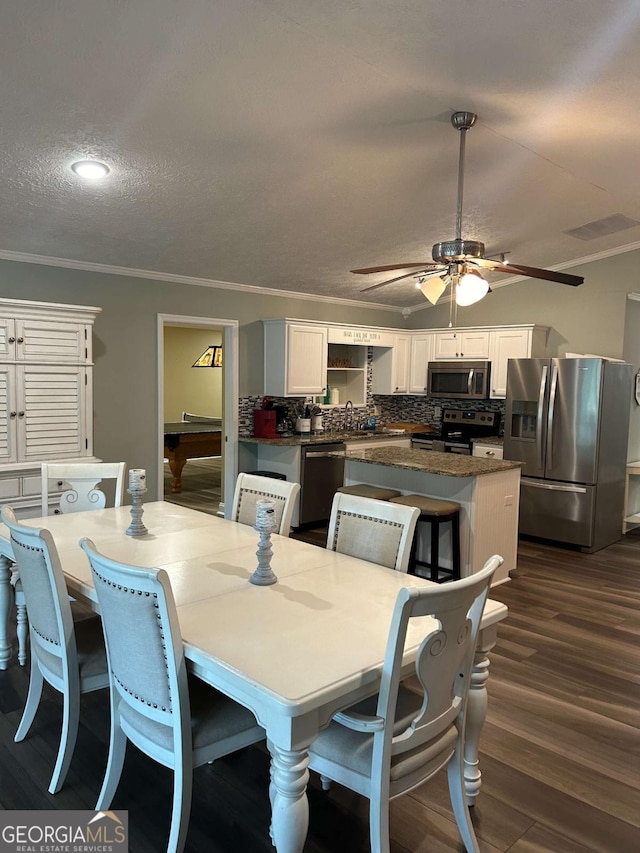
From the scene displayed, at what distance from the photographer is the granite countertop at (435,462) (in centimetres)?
406

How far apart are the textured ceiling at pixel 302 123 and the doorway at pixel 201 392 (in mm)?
1004

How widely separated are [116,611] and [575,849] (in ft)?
5.36

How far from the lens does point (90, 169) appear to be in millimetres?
3393

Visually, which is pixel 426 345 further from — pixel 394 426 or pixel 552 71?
pixel 552 71

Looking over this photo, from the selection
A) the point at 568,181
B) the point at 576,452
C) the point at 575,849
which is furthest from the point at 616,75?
the point at 576,452

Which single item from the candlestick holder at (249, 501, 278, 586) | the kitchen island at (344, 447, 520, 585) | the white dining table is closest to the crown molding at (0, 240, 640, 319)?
the kitchen island at (344, 447, 520, 585)

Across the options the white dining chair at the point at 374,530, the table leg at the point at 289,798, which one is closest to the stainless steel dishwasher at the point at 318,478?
the white dining chair at the point at 374,530

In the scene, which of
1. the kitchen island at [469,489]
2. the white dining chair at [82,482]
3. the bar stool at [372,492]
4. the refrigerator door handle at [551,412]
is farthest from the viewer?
the refrigerator door handle at [551,412]

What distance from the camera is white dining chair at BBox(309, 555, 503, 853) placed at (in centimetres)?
154

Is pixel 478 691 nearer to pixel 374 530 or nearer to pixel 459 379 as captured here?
pixel 374 530

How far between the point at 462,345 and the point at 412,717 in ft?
18.0

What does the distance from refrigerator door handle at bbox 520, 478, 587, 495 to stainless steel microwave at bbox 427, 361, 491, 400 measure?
1.20 metres

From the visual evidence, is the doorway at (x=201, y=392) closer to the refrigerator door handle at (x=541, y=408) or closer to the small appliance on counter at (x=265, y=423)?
the small appliance on counter at (x=265, y=423)

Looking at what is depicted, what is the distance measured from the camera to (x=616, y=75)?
262 centimetres
